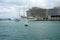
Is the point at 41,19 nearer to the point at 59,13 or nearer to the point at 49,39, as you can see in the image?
the point at 59,13

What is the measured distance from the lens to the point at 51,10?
159 metres

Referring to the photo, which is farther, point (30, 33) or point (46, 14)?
point (46, 14)

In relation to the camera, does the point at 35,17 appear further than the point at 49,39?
Yes

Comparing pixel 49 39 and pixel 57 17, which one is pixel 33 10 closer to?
pixel 57 17

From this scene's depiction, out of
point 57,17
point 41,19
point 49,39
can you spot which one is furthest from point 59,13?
point 49,39

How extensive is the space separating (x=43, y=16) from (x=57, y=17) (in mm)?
10555

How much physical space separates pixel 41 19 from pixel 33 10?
360 inches

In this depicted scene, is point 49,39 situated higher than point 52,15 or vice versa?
point 49,39

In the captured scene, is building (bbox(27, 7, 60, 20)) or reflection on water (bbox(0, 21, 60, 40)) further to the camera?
building (bbox(27, 7, 60, 20))

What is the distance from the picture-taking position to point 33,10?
156750 mm

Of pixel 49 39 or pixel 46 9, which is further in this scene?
pixel 46 9

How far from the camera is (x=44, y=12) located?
160 m

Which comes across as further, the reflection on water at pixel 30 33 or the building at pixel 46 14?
the building at pixel 46 14

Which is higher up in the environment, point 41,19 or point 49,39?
point 49,39
